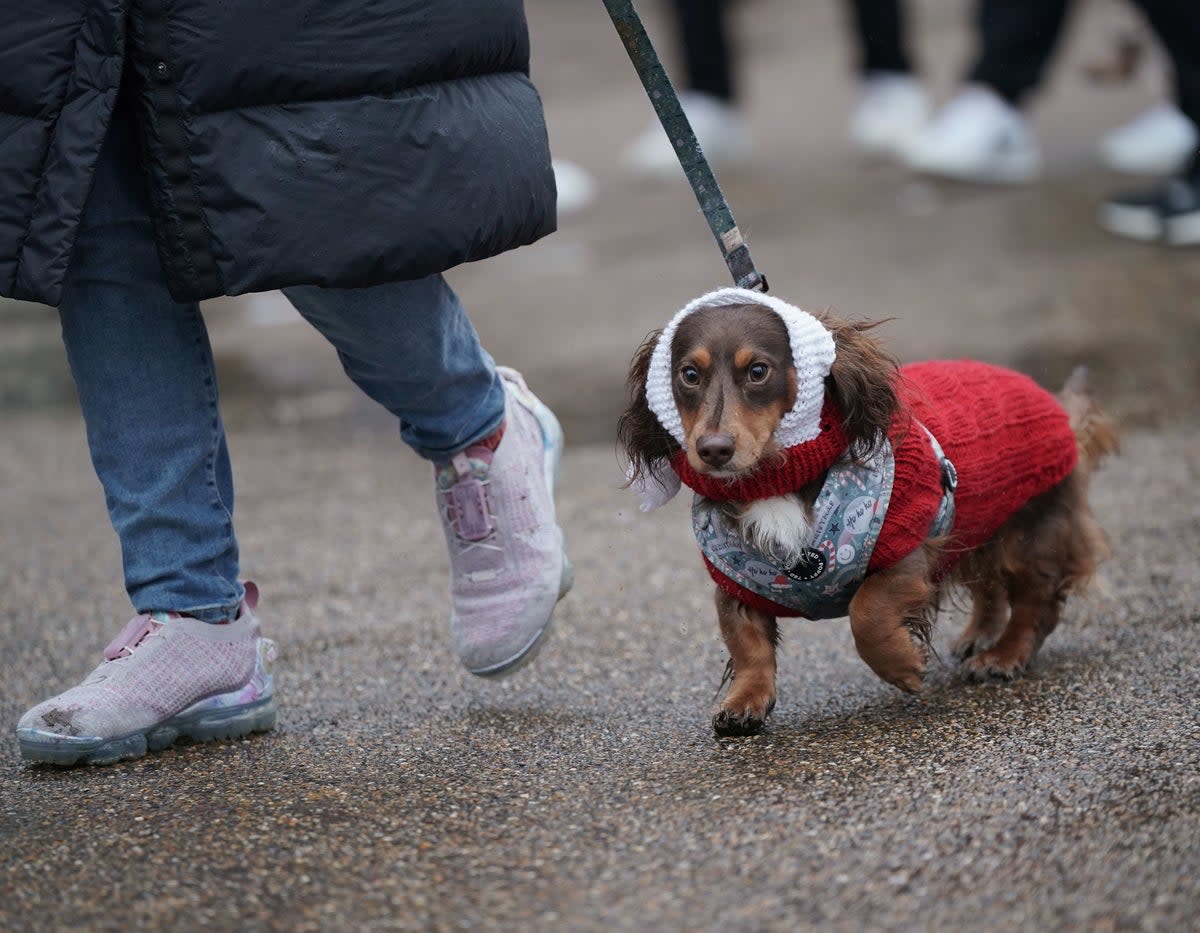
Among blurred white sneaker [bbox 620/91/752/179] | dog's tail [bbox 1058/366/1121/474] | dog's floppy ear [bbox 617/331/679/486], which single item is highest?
dog's floppy ear [bbox 617/331/679/486]

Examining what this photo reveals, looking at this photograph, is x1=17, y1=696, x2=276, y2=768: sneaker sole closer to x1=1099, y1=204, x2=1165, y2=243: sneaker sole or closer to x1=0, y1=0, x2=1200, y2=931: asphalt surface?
x1=0, y1=0, x2=1200, y2=931: asphalt surface

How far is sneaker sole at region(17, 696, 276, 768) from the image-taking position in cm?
254

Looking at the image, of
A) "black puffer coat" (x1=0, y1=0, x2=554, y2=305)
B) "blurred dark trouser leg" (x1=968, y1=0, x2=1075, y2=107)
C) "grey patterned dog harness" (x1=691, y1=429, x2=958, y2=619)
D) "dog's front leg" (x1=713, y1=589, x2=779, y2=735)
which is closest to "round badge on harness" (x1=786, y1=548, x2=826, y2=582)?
"grey patterned dog harness" (x1=691, y1=429, x2=958, y2=619)

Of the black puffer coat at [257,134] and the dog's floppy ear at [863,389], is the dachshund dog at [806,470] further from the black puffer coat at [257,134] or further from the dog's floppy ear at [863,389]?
the black puffer coat at [257,134]

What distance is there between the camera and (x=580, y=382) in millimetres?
5578

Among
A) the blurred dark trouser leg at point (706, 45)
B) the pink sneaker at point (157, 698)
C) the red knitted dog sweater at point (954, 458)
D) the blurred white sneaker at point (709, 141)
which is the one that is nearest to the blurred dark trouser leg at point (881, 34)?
the blurred dark trouser leg at point (706, 45)

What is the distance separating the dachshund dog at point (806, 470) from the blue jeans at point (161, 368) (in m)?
0.41

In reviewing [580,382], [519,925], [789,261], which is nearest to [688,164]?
[519,925]

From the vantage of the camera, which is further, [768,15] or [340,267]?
[768,15]

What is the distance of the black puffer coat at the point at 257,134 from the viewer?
2.28 m

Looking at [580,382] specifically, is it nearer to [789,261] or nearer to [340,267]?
[789,261]

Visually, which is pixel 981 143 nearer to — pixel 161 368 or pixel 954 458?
pixel 954 458

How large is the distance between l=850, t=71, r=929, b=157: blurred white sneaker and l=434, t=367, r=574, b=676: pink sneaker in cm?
544

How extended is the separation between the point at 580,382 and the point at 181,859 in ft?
11.7
